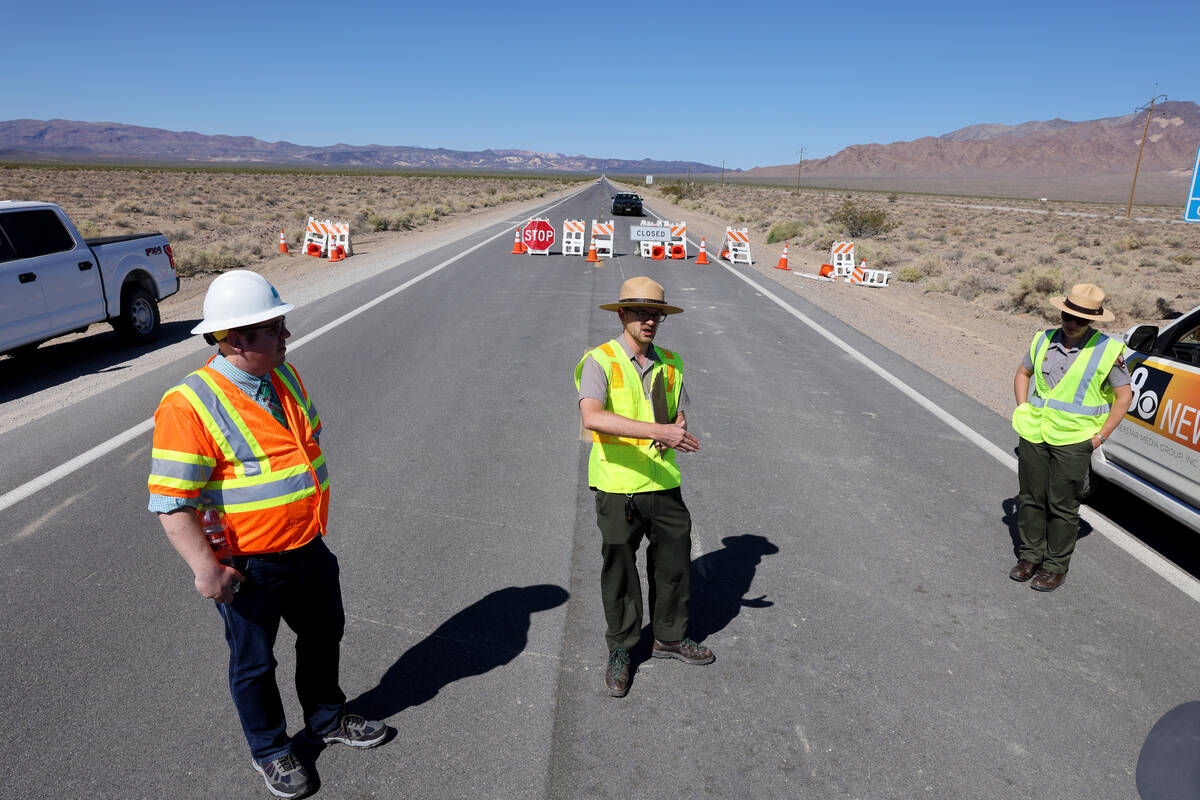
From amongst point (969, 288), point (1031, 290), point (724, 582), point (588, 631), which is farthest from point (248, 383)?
point (969, 288)

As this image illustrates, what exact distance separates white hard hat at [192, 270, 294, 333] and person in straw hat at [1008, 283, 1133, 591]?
13.7ft

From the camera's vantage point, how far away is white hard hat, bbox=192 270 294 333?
8.38 ft

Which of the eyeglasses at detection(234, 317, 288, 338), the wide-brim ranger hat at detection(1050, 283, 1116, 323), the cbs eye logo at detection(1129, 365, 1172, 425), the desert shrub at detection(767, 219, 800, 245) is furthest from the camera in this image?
the desert shrub at detection(767, 219, 800, 245)

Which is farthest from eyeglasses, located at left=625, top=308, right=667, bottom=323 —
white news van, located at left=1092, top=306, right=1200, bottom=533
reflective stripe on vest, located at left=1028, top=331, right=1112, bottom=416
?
white news van, located at left=1092, top=306, right=1200, bottom=533

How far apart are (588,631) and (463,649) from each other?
24.9 inches

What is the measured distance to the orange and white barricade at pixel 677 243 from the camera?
2203 centimetres

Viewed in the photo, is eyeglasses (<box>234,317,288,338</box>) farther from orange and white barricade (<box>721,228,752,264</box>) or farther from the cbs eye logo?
orange and white barricade (<box>721,228,752,264</box>)

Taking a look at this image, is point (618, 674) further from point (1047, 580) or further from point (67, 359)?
point (67, 359)

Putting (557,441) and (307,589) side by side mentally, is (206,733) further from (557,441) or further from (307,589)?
(557,441)

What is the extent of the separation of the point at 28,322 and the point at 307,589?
8004 millimetres

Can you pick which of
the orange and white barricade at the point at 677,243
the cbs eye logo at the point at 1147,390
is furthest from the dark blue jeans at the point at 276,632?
the orange and white barricade at the point at 677,243

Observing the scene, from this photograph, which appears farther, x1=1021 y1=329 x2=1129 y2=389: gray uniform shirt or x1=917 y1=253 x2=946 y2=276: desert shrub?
x1=917 y1=253 x2=946 y2=276: desert shrub

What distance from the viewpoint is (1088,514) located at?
19.2 feet

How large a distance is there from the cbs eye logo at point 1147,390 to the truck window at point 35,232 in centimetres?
1081
